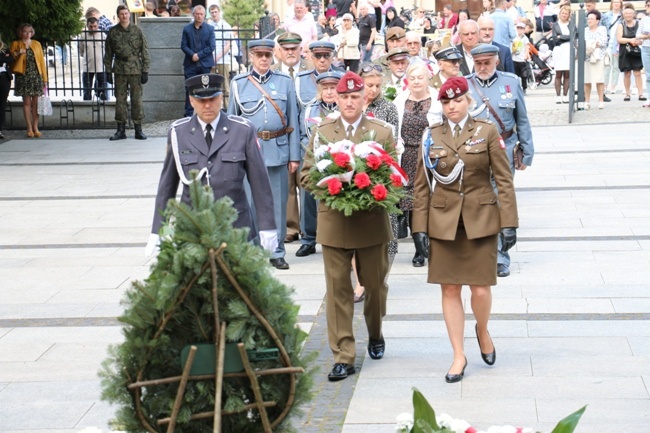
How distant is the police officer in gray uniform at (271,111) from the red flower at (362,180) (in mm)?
3426

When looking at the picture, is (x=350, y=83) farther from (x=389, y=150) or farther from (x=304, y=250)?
(x=304, y=250)

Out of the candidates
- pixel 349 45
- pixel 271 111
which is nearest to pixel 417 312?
pixel 271 111

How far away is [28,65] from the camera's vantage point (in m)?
19.4

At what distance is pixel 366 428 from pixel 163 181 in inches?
81.6

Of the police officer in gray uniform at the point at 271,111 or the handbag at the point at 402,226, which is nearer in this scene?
the police officer in gray uniform at the point at 271,111

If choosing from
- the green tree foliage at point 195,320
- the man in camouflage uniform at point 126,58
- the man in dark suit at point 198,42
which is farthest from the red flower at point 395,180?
the man in dark suit at point 198,42

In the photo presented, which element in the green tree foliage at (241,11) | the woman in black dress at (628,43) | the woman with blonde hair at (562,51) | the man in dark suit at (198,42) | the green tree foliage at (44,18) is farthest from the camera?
the green tree foliage at (241,11)

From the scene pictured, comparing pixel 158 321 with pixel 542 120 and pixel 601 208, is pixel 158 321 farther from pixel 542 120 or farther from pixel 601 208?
pixel 542 120

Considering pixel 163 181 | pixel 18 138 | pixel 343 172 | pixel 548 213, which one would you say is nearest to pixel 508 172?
pixel 343 172

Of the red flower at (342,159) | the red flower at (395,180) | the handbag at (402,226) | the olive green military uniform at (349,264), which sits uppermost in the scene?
the red flower at (342,159)

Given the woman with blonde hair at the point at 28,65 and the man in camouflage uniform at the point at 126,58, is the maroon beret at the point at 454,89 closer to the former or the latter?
the man in camouflage uniform at the point at 126,58

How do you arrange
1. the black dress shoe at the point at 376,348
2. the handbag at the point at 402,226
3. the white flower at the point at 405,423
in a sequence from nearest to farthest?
the white flower at the point at 405,423, the black dress shoe at the point at 376,348, the handbag at the point at 402,226

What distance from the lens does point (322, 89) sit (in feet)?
31.9

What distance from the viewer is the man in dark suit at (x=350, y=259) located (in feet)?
23.2
